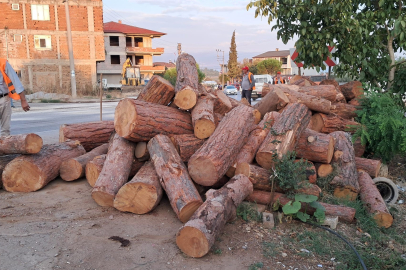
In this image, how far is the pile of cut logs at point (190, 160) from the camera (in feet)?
14.3

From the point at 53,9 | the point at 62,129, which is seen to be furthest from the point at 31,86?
the point at 62,129

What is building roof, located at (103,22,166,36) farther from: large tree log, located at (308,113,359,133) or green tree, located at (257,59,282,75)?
large tree log, located at (308,113,359,133)

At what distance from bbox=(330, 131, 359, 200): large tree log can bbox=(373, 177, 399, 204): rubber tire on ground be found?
0.58 m

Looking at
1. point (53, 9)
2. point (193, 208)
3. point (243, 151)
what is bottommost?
point (193, 208)

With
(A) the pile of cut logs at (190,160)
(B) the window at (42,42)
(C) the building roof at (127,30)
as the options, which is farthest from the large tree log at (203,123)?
(C) the building roof at (127,30)

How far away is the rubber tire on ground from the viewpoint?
5691 mm

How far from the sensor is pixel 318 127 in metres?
7.42

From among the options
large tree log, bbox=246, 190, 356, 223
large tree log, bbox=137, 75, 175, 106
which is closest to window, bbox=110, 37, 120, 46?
large tree log, bbox=137, 75, 175, 106

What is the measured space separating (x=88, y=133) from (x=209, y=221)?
360cm

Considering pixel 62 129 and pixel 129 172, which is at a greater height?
pixel 62 129

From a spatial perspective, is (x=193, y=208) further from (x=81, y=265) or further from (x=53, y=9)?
(x=53, y=9)

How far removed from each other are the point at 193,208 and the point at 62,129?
3299mm

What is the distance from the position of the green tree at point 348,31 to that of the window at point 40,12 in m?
33.0

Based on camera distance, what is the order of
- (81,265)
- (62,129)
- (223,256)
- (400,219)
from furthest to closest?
(62,129)
(400,219)
(223,256)
(81,265)
